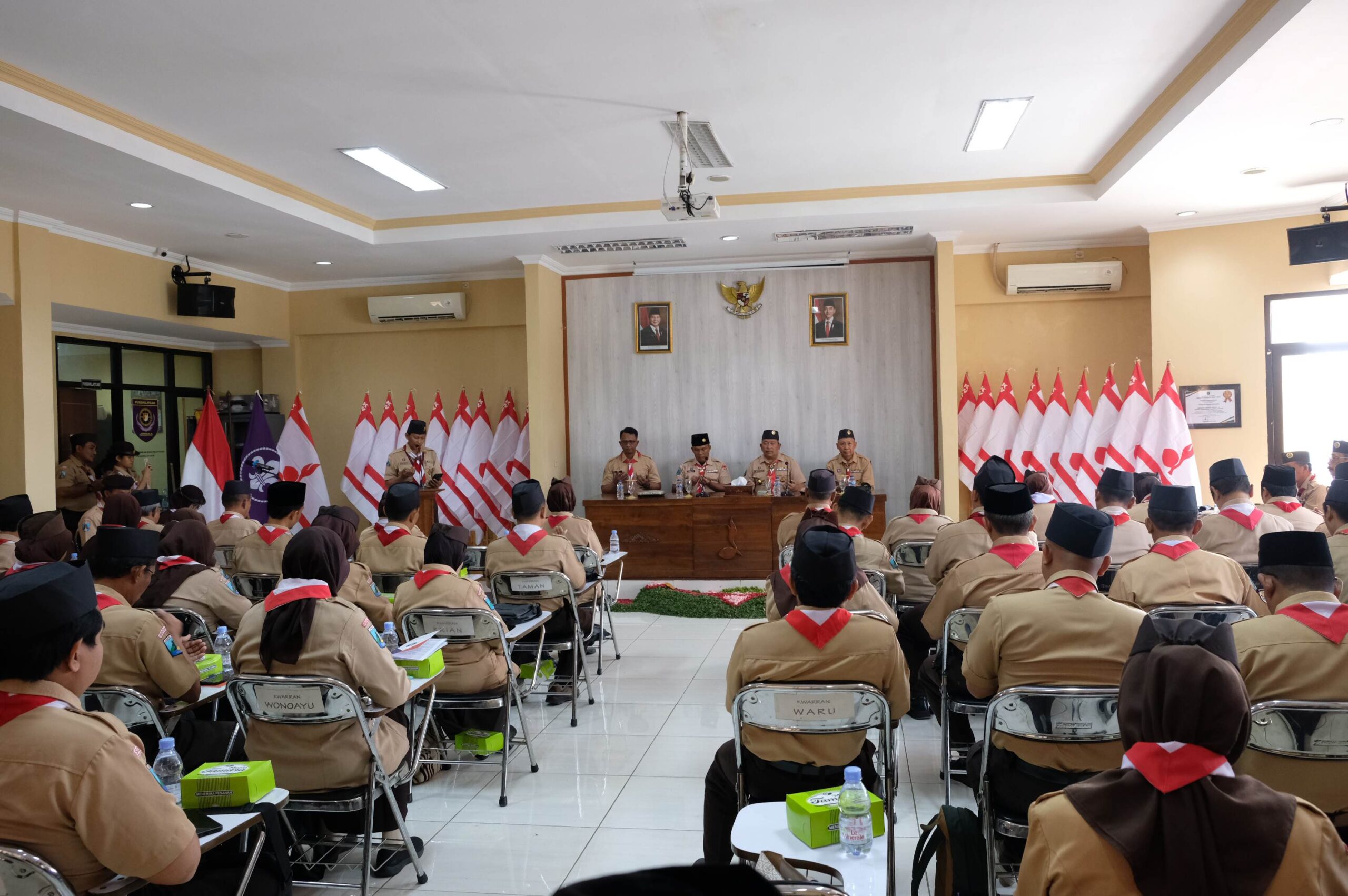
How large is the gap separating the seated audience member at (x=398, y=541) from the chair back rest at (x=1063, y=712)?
3769 millimetres

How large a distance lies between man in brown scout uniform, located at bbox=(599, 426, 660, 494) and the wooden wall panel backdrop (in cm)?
51

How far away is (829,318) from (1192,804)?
9.06 m

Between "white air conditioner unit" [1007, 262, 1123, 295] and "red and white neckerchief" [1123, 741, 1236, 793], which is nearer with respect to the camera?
"red and white neckerchief" [1123, 741, 1236, 793]

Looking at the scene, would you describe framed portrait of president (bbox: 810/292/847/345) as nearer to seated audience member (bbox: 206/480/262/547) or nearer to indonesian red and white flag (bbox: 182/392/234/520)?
seated audience member (bbox: 206/480/262/547)

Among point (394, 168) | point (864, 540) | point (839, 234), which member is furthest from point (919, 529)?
point (394, 168)

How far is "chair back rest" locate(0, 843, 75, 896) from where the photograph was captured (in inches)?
69.4

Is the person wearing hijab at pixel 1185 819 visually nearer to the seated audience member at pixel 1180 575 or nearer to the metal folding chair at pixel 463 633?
the seated audience member at pixel 1180 575

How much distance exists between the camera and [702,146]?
6.66 metres

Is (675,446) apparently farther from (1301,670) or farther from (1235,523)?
(1301,670)

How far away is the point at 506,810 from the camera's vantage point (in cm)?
389

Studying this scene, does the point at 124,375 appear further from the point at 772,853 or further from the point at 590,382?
the point at 772,853

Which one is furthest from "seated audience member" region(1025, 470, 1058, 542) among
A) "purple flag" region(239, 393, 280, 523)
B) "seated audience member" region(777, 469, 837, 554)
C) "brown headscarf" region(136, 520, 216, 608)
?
"purple flag" region(239, 393, 280, 523)

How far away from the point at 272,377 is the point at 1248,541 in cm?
1044

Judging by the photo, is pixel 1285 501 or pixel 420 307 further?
pixel 420 307
